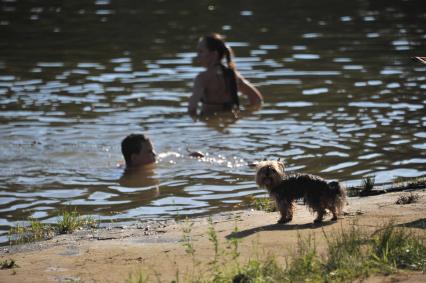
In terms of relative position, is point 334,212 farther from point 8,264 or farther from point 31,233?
point 31,233

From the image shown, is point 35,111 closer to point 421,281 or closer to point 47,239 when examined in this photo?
point 47,239

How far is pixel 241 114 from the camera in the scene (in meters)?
15.4

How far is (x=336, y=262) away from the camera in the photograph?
608cm

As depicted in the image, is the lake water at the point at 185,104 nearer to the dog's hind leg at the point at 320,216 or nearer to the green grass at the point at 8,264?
the green grass at the point at 8,264

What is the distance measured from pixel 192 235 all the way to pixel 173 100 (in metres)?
8.63

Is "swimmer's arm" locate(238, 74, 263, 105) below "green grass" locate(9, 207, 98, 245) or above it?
above

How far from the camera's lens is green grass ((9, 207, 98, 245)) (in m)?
8.46

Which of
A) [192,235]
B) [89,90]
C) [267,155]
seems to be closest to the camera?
[192,235]

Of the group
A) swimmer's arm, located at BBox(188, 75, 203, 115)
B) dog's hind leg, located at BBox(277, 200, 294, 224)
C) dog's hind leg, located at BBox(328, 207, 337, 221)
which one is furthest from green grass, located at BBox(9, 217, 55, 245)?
swimmer's arm, located at BBox(188, 75, 203, 115)

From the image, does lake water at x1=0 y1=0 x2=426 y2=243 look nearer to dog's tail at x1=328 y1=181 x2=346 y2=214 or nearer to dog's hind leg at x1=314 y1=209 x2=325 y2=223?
dog's hind leg at x1=314 y1=209 x2=325 y2=223

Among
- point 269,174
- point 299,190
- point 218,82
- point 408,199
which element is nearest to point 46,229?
point 269,174

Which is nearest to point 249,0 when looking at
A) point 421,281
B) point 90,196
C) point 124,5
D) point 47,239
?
point 124,5

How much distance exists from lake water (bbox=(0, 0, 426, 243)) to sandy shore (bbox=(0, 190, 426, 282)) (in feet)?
3.77

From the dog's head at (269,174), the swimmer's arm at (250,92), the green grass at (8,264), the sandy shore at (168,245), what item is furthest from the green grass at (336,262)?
the swimmer's arm at (250,92)
